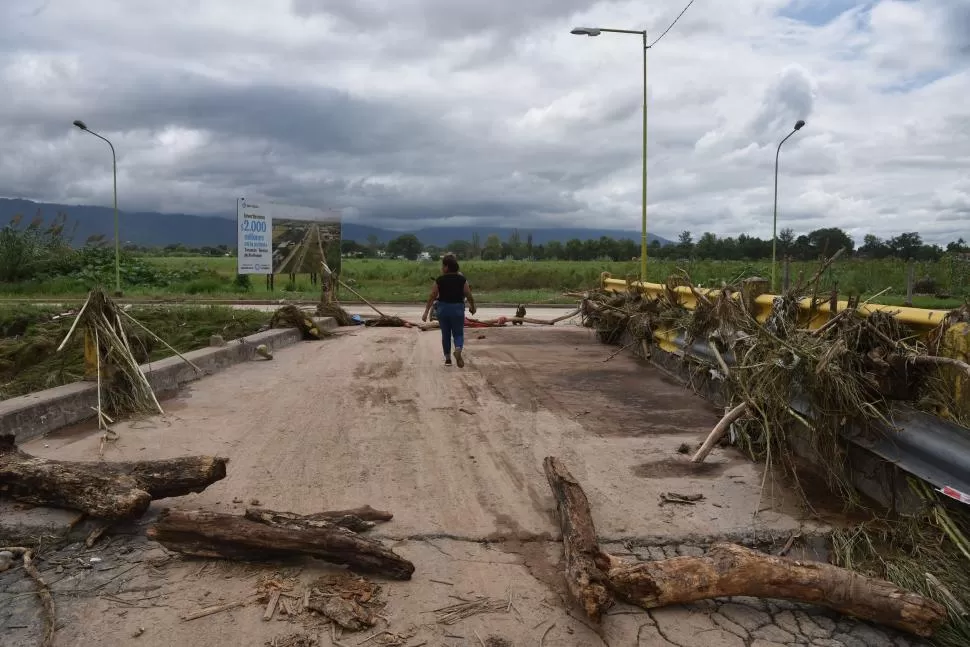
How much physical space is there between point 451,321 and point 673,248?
Result: 109 ft

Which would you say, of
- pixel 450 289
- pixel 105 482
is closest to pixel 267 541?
pixel 105 482

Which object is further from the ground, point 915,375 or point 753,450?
point 915,375

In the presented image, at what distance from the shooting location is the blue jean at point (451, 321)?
33.4 feet

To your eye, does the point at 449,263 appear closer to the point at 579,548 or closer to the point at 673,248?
the point at 579,548

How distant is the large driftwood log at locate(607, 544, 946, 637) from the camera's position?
10.9 feet

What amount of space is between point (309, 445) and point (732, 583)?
11.6 feet

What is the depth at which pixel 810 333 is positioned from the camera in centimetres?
509

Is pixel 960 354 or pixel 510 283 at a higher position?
pixel 510 283

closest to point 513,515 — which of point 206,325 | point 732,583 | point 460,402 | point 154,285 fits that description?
point 732,583

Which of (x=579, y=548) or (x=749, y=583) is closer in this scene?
(x=749, y=583)

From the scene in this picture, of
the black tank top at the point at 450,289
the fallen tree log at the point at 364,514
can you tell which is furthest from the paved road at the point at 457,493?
the black tank top at the point at 450,289

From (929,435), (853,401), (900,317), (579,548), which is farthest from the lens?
(900,317)

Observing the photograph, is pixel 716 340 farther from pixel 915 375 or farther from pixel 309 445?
pixel 309 445

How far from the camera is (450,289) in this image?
33.8 ft
